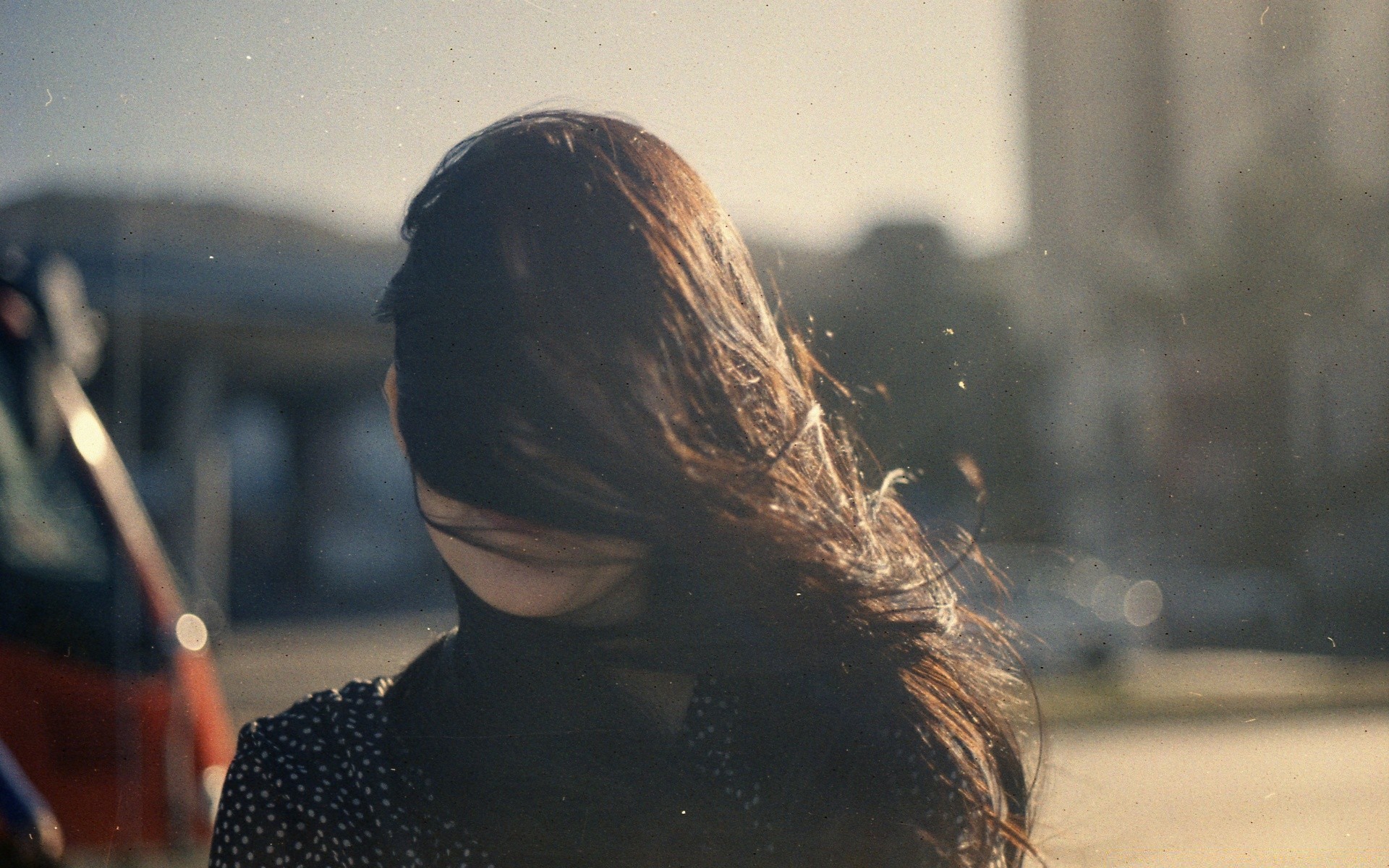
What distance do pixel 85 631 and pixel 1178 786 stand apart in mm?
1963

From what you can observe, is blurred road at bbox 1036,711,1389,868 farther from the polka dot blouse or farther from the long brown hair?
the polka dot blouse

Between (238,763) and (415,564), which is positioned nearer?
(238,763)

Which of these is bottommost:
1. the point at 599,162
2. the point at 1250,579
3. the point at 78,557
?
the point at 78,557

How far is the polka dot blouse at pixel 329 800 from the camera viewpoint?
972mm

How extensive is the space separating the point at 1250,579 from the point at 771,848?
0.91 metres

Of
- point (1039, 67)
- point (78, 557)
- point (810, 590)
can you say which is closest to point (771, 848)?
point (810, 590)

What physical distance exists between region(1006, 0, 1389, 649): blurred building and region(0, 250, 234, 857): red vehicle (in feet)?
5.43

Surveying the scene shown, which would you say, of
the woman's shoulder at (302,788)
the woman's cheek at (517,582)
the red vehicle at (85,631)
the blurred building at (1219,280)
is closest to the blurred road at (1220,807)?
the blurred building at (1219,280)

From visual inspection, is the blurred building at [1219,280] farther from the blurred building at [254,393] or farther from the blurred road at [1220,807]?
the blurred building at [254,393]

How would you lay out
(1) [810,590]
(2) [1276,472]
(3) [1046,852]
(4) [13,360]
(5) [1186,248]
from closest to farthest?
(1) [810,590] < (3) [1046,852] < (2) [1276,472] < (5) [1186,248] < (4) [13,360]

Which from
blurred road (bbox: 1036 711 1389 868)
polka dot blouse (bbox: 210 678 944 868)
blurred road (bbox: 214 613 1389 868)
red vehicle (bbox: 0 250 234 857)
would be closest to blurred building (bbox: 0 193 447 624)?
blurred road (bbox: 214 613 1389 868)

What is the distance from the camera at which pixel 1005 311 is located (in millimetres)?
1383

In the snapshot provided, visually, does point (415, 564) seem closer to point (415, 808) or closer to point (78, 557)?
point (415, 808)

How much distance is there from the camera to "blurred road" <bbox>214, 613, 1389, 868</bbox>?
4.36 feet
